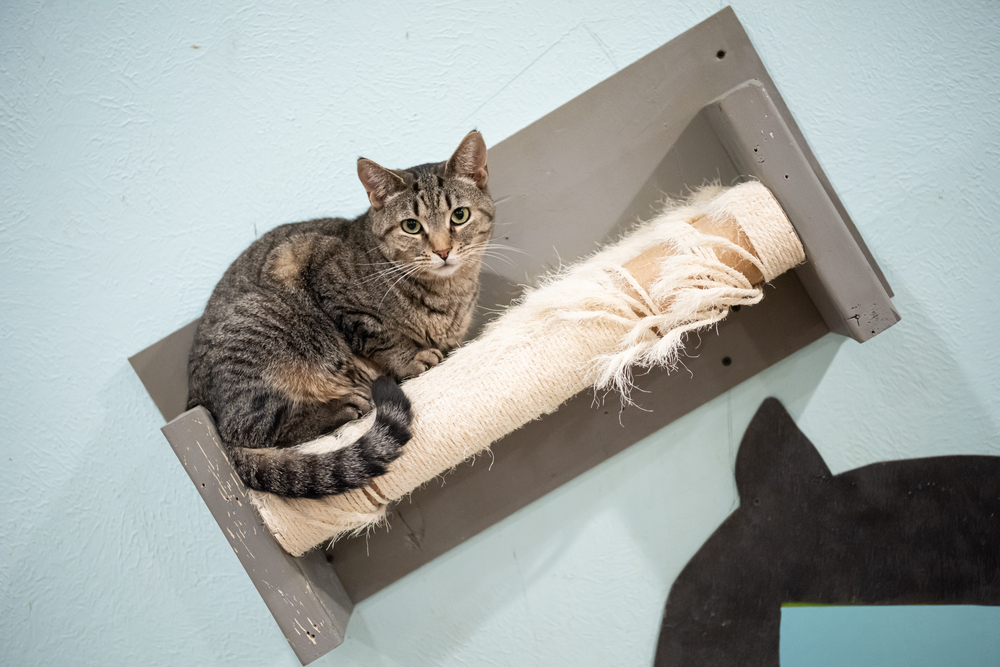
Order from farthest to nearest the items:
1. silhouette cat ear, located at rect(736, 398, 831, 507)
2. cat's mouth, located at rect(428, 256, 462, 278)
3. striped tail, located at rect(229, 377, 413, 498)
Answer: silhouette cat ear, located at rect(736, 398, 831, 507) < cat's mouth, located at rect(428, 256, 462, 278) < striped tail, located at rect(229, 377, 413, 498)

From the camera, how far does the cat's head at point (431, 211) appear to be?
2.93ft

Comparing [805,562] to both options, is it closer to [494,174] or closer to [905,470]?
[905,470]

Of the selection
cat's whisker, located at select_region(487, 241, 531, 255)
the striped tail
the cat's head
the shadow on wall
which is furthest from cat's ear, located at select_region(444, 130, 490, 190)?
the shadow on wall

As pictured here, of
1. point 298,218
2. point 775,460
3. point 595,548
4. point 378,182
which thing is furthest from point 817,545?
point 298,218

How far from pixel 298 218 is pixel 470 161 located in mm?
394

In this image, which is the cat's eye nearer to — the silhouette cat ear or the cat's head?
the cat's head

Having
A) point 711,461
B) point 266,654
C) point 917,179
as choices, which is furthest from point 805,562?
point 266,654

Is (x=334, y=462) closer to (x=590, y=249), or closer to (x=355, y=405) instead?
(x=355, y=405)

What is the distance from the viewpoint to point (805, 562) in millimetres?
988

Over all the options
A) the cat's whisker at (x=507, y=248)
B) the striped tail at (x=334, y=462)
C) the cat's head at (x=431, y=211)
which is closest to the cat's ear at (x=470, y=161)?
the cat's head at (x=431, y=211)

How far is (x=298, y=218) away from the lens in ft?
3.54

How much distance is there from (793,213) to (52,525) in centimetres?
149

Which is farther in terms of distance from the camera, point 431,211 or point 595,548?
point 595,548

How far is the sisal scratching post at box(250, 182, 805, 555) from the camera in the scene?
805mm
